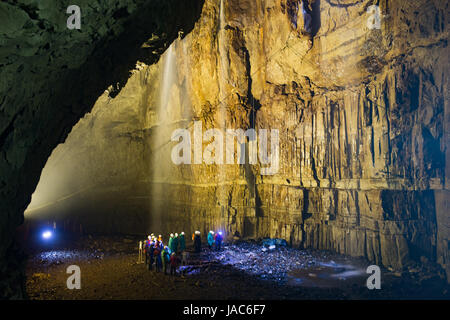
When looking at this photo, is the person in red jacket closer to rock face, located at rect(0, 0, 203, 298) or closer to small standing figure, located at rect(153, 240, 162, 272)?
small standing figure, located at rect(153, 240, 162, 272)

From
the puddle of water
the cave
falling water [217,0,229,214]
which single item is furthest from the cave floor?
falling water [217,0,229,214]

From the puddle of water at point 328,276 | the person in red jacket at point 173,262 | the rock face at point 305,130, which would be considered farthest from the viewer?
the rock face at point 305,130

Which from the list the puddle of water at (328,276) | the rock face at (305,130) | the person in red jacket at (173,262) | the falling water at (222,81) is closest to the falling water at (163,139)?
the rock face at (305,130)

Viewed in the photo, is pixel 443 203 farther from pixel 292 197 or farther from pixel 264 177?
pixel 264 177

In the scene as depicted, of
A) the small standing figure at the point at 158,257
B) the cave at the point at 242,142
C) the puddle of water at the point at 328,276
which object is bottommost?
the puddle of water at the point at 328,276

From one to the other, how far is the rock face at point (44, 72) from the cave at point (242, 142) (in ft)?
0.10

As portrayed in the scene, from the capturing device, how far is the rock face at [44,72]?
168 inches

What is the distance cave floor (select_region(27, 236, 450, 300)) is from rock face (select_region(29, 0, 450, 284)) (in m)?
1.89

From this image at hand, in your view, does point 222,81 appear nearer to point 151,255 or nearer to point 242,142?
point 242,142

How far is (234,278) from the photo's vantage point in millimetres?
11227

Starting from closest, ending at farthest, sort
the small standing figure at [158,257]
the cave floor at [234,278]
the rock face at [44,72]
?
the rock face at [44,72] → the cave floor at [234,278] → the small standing figure at [158,257]

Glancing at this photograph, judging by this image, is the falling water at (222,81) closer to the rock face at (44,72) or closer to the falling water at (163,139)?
the falling water at (163,139)

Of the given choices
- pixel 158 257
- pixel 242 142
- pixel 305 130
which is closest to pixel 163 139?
pixel 242 142
